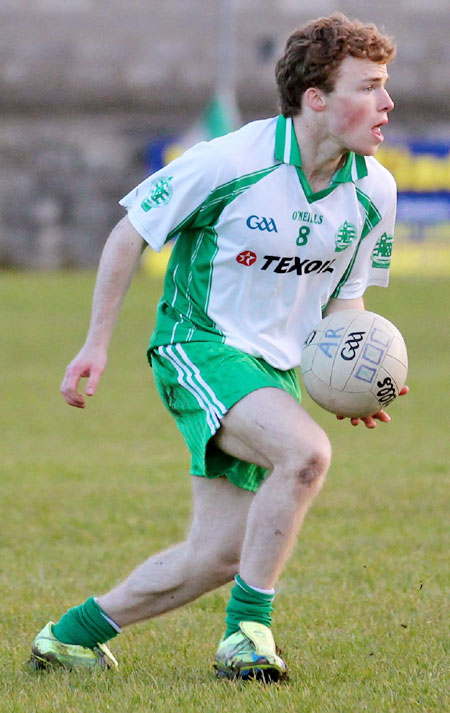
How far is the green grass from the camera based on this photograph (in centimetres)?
440

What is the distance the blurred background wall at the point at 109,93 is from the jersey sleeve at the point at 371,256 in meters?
28.8

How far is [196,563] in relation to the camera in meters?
4.67

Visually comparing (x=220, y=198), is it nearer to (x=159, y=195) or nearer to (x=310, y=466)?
(x=159, y=195)

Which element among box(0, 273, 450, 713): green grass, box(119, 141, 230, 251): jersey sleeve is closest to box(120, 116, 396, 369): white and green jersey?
box(119, 141, 230, 251): jersey sleeve

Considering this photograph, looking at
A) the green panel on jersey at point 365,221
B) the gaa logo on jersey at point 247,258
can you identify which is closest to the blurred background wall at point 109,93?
the green panel on jersey at point 365,221

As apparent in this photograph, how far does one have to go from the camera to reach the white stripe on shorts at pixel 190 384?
A: 4516mm

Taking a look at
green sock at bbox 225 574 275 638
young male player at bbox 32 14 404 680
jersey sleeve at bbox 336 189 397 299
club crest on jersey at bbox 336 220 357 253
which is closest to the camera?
green sock at bbox 225 574 275 638

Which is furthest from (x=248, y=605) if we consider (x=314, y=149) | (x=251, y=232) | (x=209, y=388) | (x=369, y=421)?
(x=314, y=149)

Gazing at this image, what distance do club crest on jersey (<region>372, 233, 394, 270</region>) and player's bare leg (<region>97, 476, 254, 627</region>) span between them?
44.1 inches

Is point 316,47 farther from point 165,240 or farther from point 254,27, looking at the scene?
point 254,27

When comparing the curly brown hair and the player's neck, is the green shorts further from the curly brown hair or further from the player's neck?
the curly brown hair

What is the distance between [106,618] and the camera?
4.76 metres

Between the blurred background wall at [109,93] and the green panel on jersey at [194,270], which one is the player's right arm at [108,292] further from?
the blurred background wall at [109,93]

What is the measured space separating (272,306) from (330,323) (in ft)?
0.74
